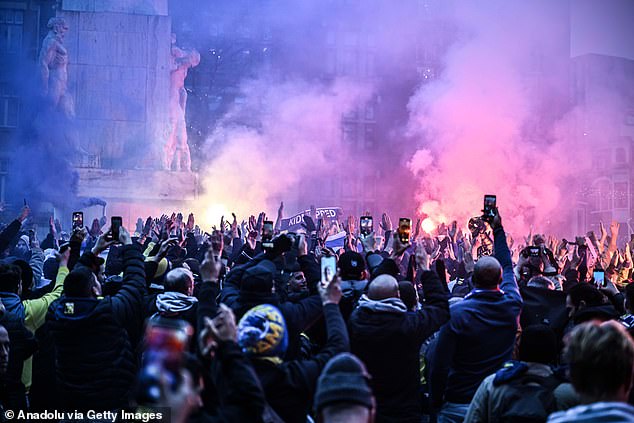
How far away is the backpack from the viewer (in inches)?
122

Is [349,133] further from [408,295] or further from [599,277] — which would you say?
[408,295]

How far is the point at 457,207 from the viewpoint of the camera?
22.6 meters

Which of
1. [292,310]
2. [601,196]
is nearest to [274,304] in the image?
[292,310]

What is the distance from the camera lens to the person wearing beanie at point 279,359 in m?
2.91

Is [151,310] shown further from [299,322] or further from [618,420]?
[618,420]

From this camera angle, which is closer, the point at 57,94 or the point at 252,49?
the point at 57,94

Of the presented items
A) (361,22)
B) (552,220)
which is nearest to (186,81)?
(361,22)

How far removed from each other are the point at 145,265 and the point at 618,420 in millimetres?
3742

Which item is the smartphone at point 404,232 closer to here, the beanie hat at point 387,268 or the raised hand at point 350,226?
the beanie hat at point 387,268

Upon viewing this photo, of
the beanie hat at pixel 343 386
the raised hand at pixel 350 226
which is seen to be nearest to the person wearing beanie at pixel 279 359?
the beanie hat at pixel 343 386

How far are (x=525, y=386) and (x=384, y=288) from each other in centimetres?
99

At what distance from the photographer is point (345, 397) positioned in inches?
90.1

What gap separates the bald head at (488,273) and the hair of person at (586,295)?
0.57m

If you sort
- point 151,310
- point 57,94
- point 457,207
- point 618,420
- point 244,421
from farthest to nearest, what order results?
point 457,207 < point 57,94 < point 151,310 < point 244,421 < point 618,420
